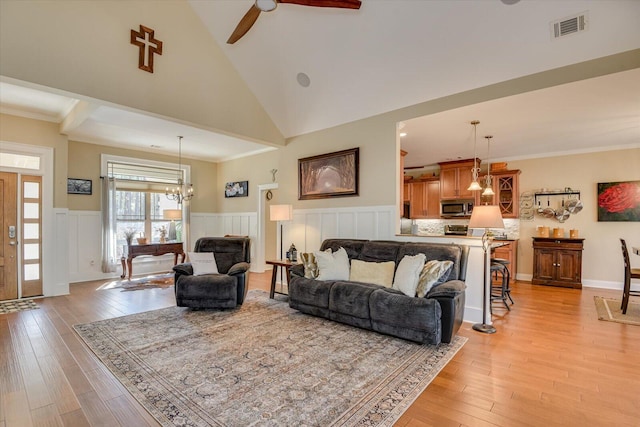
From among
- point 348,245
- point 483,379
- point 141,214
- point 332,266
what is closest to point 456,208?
point 348,245

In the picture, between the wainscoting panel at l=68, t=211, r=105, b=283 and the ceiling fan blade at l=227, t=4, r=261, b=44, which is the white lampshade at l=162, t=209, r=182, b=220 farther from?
the ceiling fan blade at l=227, t=4, r=261, b=44

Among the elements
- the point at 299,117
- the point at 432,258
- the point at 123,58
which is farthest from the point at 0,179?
the point at 432,258

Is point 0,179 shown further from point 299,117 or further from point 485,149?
point 485,149

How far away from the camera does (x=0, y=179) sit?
15.4 ft

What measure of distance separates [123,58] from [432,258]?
426 cm

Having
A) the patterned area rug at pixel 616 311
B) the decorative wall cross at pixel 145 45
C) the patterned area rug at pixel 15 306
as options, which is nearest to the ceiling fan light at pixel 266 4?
the decorative wall cross at pixel 145 45

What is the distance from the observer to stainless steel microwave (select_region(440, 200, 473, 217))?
22.2ft

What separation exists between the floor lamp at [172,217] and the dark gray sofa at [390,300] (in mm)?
4419

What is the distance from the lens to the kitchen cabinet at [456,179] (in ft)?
22.2

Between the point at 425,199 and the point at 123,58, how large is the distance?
641 centimetres

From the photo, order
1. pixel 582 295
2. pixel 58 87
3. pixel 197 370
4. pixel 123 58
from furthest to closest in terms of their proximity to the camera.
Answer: pixel 582 295 < pixel 123 58 < pixel 58 87 < pixel 197 370

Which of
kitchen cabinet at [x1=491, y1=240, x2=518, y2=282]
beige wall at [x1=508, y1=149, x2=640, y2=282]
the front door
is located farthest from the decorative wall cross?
beige wall at [x1=508, y1=149, x2=640, y2=282]

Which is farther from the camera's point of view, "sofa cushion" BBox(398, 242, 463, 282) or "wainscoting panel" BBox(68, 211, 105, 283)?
"wainscoting panel" BBox(68, 211, 105, 283)

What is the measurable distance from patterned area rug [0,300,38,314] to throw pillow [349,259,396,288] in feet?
15.2
